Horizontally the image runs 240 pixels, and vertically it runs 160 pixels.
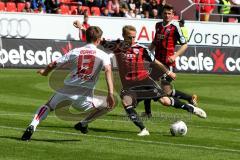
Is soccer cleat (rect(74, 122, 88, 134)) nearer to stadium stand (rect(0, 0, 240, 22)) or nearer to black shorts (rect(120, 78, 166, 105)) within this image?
black shorts (rect(120, 78, 166, 105))

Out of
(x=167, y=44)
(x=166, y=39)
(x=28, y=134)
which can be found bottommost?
(x=28, y=134)

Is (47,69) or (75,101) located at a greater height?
(47,69)

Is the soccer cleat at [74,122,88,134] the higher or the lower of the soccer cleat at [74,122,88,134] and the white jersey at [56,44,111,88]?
the lower

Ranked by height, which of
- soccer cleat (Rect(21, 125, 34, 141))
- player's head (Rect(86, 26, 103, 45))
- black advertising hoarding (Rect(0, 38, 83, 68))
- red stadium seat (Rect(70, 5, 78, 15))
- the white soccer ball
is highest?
player's head (Rect(86, 26, 103, 45))

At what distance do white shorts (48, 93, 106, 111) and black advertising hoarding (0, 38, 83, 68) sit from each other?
60.5 feet

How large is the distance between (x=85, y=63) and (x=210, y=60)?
76.9ft

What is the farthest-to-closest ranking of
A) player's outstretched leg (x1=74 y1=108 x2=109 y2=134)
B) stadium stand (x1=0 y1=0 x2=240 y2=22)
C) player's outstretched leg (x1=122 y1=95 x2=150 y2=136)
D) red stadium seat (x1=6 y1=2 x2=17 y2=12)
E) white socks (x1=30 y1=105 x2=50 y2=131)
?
stadium stand (x1=0 y1=0 x2=240 y2=22)
red stadium seat (x1=6 y1=2 x2=17 y2=12)
player's outstretched leg (x1=122 y1=95 x2=150 y2=136)
player's outstretched leg (x1=74 y1=108 x2=109 y2=134)
white socks (x1=30 y1=105 x2=50 y2=131)

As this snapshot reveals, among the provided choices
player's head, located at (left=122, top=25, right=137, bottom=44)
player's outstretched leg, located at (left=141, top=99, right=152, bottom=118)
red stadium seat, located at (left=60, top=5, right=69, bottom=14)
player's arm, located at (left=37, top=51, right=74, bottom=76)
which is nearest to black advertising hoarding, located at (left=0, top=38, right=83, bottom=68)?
red stadium seat, located at (left=60, top=5, right=69, bottom=14)

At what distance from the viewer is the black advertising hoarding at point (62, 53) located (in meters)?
31.1

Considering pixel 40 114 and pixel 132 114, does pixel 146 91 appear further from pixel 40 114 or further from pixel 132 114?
pixel 40 114

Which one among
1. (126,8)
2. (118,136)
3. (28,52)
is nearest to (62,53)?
(28,52)

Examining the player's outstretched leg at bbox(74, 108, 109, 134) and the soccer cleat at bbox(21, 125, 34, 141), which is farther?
the player's outstretched leg at bbox(74, 108, 109, 134)

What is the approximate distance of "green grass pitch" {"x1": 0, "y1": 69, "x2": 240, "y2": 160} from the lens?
11.7 m

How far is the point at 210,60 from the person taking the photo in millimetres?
35688
